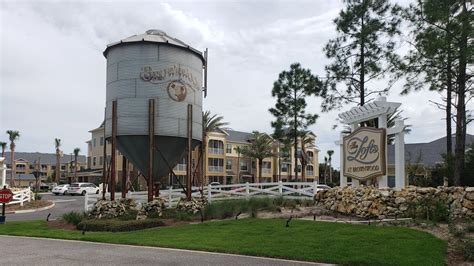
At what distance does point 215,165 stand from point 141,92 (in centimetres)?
5429

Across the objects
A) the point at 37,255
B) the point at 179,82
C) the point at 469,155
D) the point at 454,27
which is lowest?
the point at 37,255

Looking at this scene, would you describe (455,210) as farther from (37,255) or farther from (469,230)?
(37,255)

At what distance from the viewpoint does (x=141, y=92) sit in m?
19.1

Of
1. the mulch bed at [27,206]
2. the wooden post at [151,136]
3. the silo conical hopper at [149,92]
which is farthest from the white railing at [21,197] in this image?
the wooden post at [151,136]

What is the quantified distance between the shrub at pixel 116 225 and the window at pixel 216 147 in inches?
2180

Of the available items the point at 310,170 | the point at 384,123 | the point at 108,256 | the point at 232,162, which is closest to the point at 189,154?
the point at 384,123

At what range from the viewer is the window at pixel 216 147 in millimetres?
71812

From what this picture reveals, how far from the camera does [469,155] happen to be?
23.7 metres

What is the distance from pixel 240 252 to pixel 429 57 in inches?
492

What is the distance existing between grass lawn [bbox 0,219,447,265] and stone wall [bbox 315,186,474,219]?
2.15 metres

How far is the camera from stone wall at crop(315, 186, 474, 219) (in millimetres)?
13102

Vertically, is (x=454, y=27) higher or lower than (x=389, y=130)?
higher

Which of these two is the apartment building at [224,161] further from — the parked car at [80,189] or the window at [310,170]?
the parked car at [80,189]

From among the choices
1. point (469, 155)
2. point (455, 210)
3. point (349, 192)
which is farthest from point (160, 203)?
point (469, 155)
